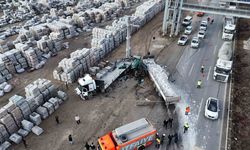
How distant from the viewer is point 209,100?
20281mm

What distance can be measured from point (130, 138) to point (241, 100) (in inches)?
491

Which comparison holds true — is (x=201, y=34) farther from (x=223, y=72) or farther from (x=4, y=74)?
(x=4, y=74)

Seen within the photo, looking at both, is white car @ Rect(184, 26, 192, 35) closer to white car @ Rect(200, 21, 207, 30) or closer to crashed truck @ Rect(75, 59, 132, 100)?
white car @ Rect(200, 21, 207, 30)

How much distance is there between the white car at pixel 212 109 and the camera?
1908cm

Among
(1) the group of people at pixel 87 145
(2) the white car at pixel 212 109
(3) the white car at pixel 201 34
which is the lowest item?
(1) the group of people at pixel 87 145

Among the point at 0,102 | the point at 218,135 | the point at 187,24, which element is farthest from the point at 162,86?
the point at 187,24

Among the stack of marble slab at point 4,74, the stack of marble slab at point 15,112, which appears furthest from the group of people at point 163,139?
the stack of marble slab at point 4,74

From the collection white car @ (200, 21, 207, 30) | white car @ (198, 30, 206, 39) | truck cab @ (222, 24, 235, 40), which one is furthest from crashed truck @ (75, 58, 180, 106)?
truck cab @ (222, 24, 235, 40)

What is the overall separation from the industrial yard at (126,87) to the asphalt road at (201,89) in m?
0.10

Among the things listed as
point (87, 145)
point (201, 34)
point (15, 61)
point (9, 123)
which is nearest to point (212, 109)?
point (87, 145)

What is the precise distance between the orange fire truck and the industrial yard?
0.24 ft

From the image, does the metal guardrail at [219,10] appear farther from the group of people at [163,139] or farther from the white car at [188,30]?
the group of people at [163,139]

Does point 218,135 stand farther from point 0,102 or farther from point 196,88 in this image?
point 0,102

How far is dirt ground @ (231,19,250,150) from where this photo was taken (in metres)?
17.5
